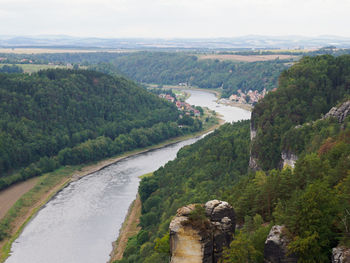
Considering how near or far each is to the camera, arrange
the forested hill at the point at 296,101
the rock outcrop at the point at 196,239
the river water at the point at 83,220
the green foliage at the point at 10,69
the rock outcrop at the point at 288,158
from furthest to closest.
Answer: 1. the green foliage at the point at 10,69
2. the river water at the point at 83,220
3. the forested hill at the point at 296,101
4. the rock outcrop at the point at 288,158
5. the rock outcrop at the point at 196,239

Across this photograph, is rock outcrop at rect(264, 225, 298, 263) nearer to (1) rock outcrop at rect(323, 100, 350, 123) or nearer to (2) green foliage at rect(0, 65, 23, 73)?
(1) rock outcrop at rect(323, 100, 350, 123)

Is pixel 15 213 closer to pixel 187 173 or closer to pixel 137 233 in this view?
pixel 137 233

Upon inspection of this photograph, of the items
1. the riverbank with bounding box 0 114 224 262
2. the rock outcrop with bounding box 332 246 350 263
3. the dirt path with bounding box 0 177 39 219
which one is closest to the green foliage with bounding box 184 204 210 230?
the rock outcrop with bounding box 332 246 350 263

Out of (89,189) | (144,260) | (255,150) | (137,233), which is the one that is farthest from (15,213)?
(255,150)

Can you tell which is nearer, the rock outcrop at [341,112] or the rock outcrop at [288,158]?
the rock outcrop at [341,112]

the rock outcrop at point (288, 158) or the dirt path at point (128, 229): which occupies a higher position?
the rock outcrop at point (288, 158)

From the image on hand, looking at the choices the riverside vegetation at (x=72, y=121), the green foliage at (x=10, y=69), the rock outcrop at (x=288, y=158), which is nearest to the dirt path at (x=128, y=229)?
the rock outcrop at (x=288, y=158)

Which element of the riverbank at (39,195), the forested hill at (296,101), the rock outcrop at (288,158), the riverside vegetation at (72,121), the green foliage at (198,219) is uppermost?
the green foliage at (198,219)

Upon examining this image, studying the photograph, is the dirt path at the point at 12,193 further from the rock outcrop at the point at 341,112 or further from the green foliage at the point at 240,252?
the green foliage at the point at 240,252
